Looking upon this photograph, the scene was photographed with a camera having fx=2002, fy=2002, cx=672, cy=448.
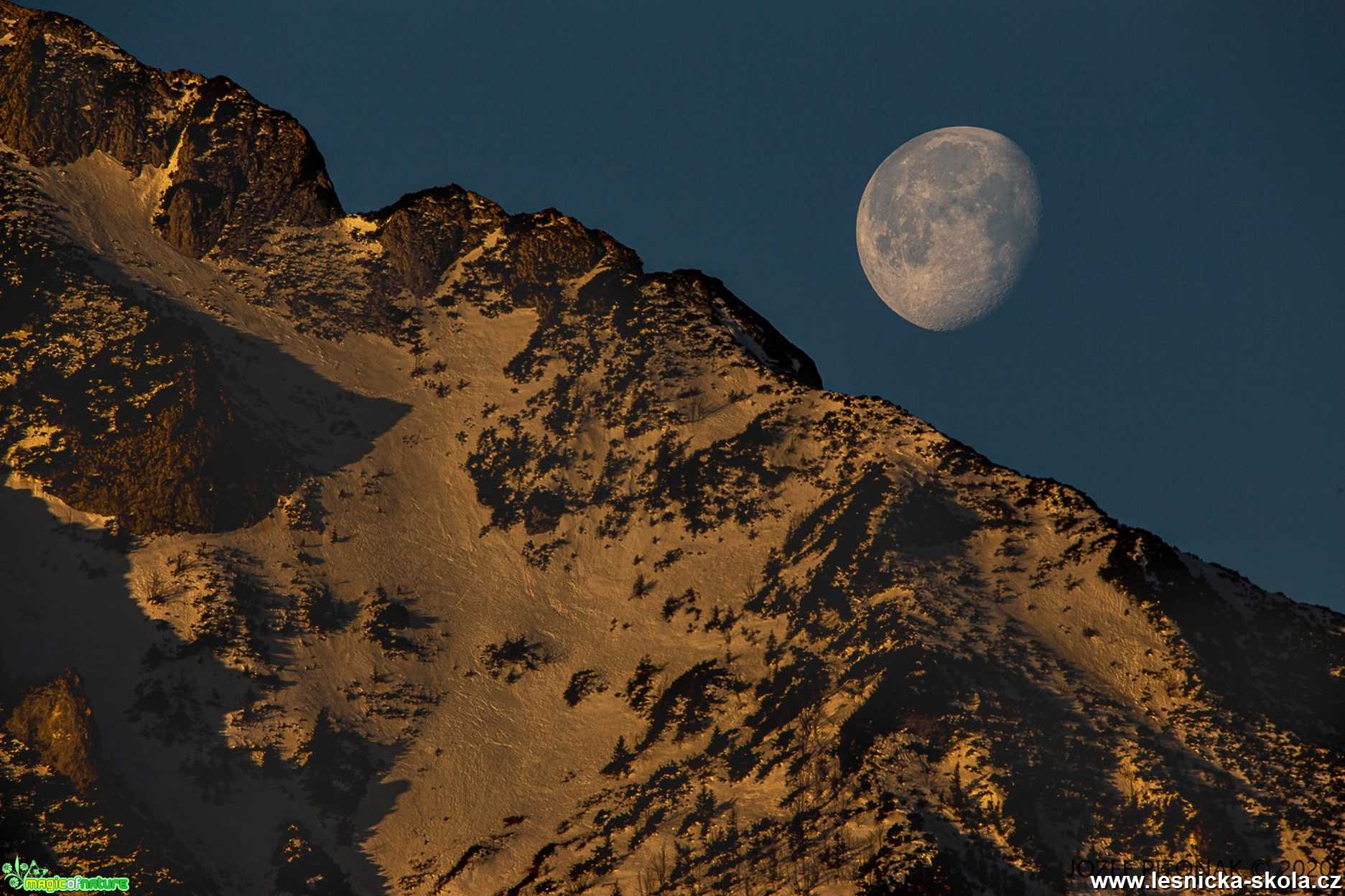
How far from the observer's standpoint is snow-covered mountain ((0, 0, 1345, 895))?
3551 inches

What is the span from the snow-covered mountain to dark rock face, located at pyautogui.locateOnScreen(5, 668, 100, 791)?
19cm

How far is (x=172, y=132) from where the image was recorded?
396ft

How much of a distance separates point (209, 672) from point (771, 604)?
2816 centimetres

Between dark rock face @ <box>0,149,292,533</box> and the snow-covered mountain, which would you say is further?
dark rock face @ <box>0,149,292,533</box>

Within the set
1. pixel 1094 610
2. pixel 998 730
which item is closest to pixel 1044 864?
pixel 998 730

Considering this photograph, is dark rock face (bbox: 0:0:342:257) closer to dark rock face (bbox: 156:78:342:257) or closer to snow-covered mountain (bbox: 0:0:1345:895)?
dark rock face (bbox: 156:78:342:257)

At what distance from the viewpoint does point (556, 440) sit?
112 m

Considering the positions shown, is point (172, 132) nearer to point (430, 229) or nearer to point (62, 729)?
point (430, 229)

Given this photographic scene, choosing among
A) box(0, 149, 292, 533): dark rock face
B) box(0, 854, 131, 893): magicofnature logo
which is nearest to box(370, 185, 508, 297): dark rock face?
box(0, 149, 292, 533): dark rock face

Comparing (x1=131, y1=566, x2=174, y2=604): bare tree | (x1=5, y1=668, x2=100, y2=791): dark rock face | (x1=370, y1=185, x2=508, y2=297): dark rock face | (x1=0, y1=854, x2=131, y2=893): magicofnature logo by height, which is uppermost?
(x1=370, y1=185, x2=508, y2=297): dark rock face

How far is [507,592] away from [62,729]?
2439 centimetres

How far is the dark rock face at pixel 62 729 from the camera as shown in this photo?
90.4 m

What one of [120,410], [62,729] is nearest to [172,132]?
[120,410]

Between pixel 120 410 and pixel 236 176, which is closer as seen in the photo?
pixel 120 410
